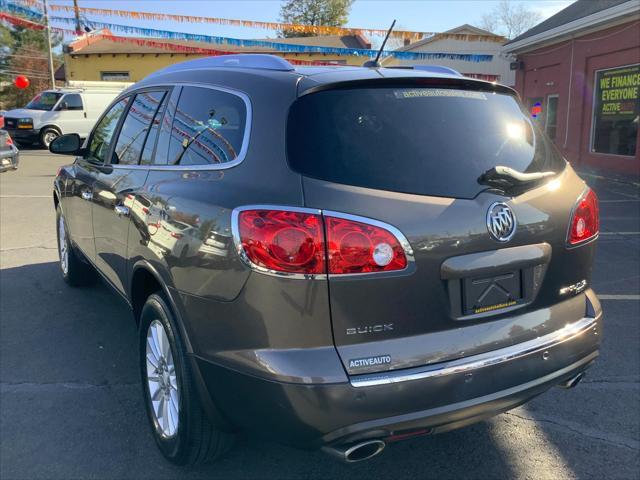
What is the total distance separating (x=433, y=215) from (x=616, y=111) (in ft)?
50.9

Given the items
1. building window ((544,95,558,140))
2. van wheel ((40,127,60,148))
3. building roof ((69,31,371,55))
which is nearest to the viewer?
building window ((544,95,558,140))

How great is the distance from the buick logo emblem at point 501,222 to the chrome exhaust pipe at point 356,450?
3.01ft

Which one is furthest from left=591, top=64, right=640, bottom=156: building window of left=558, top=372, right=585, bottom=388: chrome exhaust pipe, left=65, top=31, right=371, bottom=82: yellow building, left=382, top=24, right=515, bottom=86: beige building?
left=65, top=31, right=371, bottom=82: yellow building

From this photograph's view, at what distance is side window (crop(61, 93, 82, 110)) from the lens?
21.7m

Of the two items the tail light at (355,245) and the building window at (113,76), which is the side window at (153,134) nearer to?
the tail light at (355,245)

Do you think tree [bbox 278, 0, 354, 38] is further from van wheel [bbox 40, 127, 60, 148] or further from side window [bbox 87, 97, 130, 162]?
side window [bbox 87, 97, 130, 162]

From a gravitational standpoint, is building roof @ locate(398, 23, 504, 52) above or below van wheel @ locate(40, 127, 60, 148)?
above

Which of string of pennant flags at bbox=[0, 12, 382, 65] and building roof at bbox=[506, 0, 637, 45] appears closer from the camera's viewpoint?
building roof at bbox=[506, 0, 637, 45]

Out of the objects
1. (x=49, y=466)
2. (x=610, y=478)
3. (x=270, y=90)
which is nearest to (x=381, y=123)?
(x=270, y=90)

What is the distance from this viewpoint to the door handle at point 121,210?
10.6 feet

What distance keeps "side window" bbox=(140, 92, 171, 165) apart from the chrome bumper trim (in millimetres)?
1830

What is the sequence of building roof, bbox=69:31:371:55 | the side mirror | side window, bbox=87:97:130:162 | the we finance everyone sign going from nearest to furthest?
side window, bbox=87:97:130:162 → the side mirror → the we finance everyone sign → building roof, bbox=69:31:371:55

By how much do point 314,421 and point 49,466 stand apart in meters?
1.55

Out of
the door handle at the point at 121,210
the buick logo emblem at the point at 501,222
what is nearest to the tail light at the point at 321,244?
the buick logo emblem at the point at 501,222
